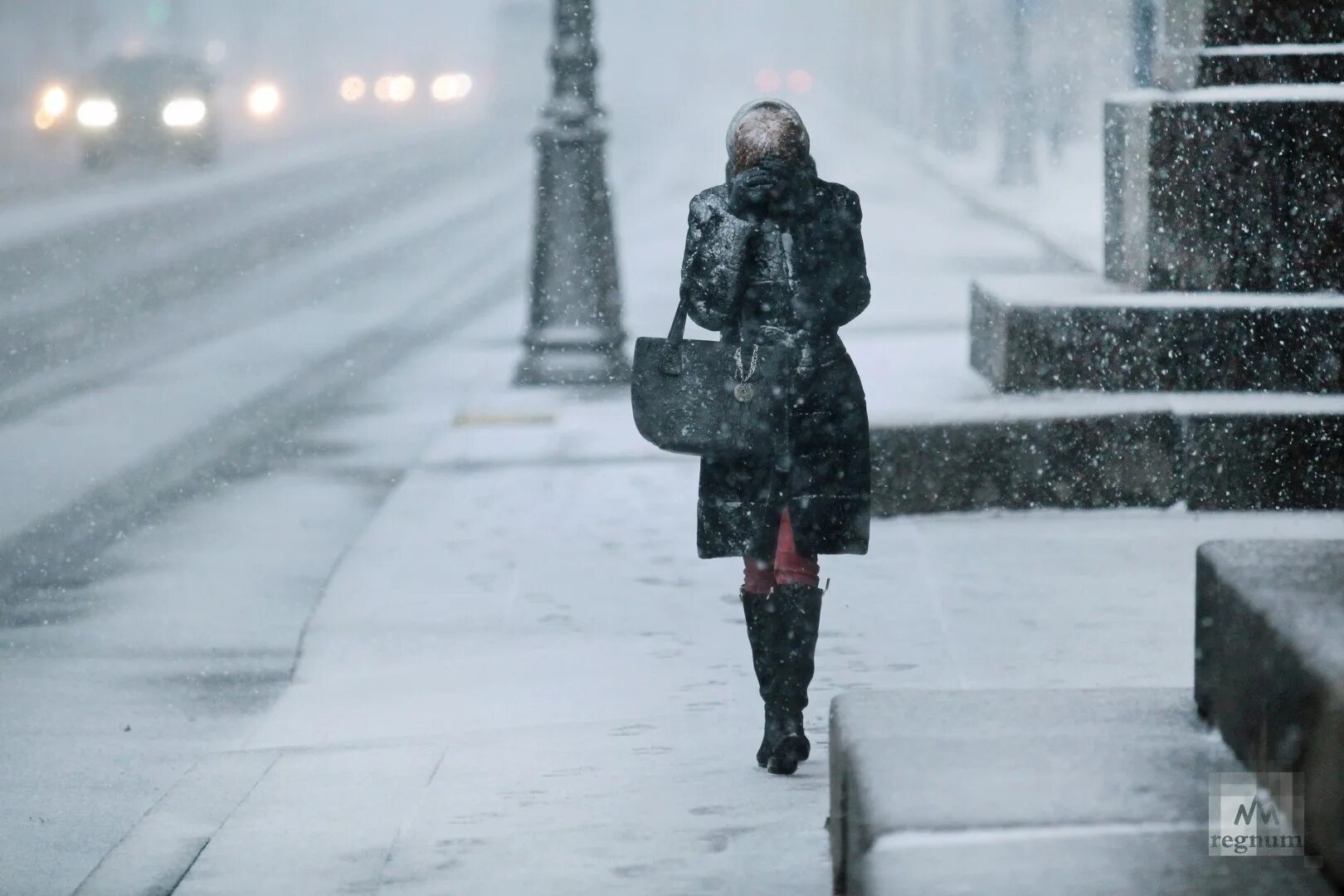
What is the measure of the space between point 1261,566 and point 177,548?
593cm

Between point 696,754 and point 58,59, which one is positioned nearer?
point 696,754

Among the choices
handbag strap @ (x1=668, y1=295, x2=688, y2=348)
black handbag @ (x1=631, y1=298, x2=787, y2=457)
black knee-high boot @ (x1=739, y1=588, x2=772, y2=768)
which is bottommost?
black knee-high boot @ (x1=739, y1=588, x2=772, y2=768)

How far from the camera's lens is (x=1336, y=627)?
124 inches

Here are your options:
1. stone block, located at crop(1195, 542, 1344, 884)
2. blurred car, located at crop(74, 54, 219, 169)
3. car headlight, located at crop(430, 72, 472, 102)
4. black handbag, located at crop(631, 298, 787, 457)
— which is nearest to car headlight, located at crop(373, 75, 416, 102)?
car headlight, located at crop(430, 72, 472, 102)

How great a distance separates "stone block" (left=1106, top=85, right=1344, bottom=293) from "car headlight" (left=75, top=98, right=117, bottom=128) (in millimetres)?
28745

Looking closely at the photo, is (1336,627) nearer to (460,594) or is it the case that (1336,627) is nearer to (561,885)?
(561,885)

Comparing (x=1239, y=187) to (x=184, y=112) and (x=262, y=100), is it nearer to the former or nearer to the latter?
(x=184, y=112)

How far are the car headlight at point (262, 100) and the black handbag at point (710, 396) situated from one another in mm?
61367

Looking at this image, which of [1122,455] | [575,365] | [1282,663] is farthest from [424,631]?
[575,365]

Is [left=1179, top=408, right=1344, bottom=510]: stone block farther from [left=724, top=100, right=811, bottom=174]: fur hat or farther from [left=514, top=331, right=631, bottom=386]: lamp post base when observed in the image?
[left=514, top=331, right=631, bottom=386]: lamp post base

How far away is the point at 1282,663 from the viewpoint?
3158mm

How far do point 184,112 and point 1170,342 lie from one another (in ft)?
97.7

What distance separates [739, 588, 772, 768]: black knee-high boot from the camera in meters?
4.80

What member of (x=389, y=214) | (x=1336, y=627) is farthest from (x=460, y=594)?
(x=389, y=214)
